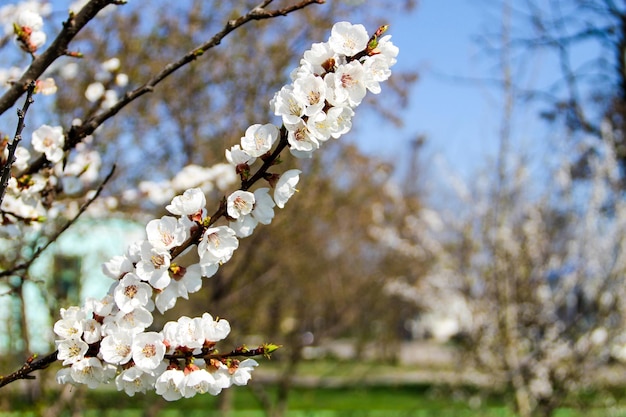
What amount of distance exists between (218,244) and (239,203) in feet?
0.36

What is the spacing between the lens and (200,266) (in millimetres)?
1613

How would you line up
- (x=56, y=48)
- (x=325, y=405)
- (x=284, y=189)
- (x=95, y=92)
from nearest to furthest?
1. (x=284, y=189)
2. (x=56, y=48)
3. (x=95, y=92)
4. (x=325, y=405)

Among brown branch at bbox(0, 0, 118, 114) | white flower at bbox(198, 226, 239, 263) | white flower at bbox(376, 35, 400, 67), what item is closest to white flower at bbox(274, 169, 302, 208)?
white flower at bbox(198, 226, 239, 263)

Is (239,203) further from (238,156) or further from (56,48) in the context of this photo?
(56,48)

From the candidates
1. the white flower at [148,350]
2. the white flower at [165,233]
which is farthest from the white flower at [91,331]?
the white flower at [165,233]

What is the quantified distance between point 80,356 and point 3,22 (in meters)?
3.13

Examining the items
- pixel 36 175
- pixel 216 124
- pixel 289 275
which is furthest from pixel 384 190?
pixel 36 175

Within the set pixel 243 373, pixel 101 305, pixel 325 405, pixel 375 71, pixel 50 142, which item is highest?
pixel 375 71

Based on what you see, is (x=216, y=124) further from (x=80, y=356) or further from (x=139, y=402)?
(x=80, y=356)

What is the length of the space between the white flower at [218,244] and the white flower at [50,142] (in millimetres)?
901

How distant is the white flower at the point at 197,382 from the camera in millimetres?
1482

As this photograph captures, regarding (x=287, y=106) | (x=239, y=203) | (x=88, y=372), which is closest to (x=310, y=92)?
(x=287, y=106)

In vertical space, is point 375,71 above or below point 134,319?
above

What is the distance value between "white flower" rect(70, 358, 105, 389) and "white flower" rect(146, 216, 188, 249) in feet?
0.99
